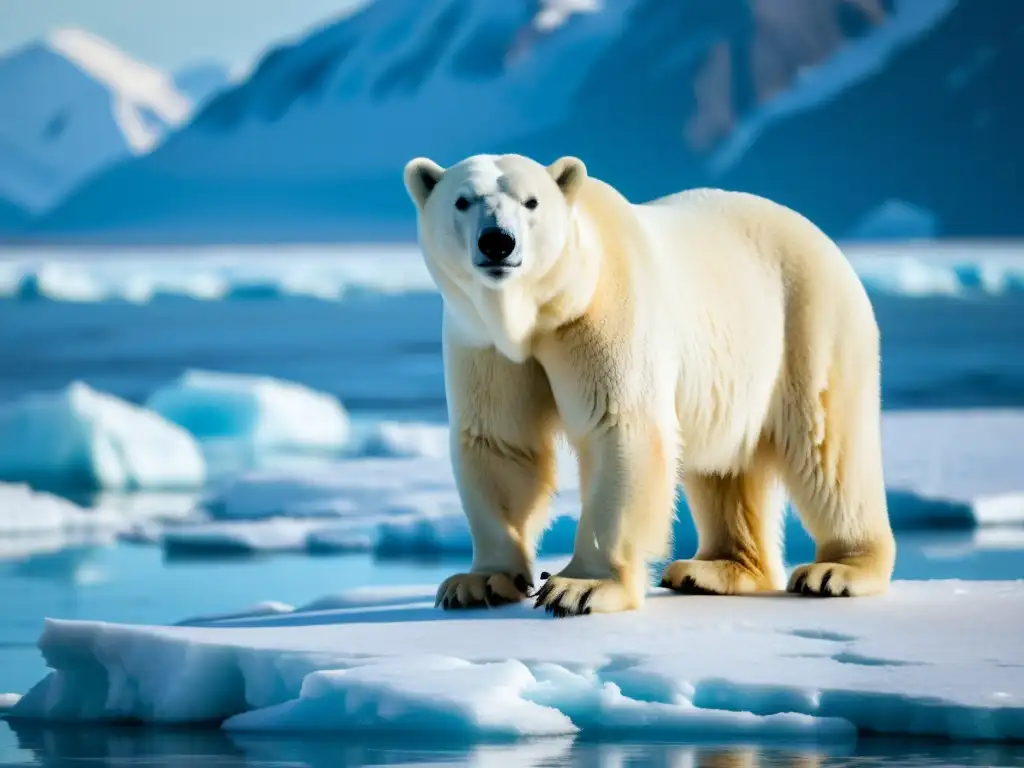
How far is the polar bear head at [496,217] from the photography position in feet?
12.4

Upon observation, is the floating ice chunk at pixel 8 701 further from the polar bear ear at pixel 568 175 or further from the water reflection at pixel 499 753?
the polar bear ear at pixel 568 175

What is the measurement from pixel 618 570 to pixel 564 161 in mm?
889

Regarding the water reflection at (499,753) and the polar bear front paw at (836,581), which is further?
the polar bear front paw at (836,581)

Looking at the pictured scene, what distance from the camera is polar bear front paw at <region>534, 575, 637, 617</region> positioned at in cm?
402

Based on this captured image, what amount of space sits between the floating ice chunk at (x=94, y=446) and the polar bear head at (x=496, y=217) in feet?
21.9

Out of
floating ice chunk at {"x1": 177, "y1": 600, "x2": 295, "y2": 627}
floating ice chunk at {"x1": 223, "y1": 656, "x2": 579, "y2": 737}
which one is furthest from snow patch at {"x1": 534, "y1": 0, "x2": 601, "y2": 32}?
floating ice chunk at {"x1": 223, "y1": 656, "x2": 579, "y2": 737}

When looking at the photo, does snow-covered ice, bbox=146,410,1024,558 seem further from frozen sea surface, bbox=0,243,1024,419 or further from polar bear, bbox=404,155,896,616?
frozen sea surface, bbox=0,243,1024,419

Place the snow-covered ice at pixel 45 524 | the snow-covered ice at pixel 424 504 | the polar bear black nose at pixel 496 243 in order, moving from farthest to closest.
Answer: the snow-covered ice at pixel 45 524 → the snow-covered ice at pixel 424 504 → the polar bear black nose at pixel 496 243

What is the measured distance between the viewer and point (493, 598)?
4234 mm

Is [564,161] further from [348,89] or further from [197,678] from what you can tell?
[348,89]

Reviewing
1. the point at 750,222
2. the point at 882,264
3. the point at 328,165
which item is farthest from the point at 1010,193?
the point at 750,222

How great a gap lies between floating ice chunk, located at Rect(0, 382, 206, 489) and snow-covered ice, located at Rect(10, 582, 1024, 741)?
623cm

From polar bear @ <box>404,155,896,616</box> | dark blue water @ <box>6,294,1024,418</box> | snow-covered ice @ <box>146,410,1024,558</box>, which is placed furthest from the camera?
dark blue water @ <box>6,294,1024,418</box>

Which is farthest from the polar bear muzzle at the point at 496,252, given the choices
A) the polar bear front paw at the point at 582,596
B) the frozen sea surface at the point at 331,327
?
the frozen sea surface at the point at 331,327
